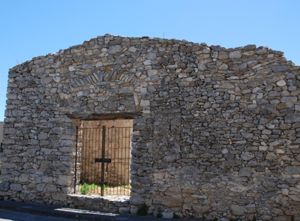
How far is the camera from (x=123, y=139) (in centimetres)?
1278

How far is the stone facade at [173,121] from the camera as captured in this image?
741cm

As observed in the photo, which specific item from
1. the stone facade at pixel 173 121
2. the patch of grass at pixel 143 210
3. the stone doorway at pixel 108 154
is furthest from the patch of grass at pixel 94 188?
the patch of grass at pixel 143 210

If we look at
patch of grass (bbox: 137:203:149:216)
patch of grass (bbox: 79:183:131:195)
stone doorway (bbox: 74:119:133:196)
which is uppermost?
stone doorway (bbox: 74:119:133:196)

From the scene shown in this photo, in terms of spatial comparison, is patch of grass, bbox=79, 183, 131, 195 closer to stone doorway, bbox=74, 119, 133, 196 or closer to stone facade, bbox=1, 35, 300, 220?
stone doorway, bbox=74, 119, 133, 196

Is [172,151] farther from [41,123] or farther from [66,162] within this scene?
[41,123]

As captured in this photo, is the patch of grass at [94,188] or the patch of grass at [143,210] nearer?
the patch of grass at [143,210]

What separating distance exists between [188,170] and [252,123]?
160 cm

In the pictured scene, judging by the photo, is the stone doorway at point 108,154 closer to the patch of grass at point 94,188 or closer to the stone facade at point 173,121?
the patch of grass at point 94,188

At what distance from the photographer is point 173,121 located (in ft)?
27.2

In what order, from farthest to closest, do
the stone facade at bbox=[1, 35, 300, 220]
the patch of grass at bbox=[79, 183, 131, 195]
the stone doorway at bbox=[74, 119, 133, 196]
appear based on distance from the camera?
the stone doorway at bbox=[74, 119, 133, 196], the patch of grass at bbox=[79, 183, 131, 195], the stone facade at bbox=[1, 35, 300, 220]

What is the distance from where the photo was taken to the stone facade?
24.3ft

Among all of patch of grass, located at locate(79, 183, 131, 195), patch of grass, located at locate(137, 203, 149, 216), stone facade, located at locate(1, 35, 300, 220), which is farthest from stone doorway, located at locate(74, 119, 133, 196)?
patch of grass, located at locate(137, 203, 149, 216)

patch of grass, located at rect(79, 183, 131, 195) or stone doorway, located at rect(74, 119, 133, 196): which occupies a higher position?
stone doorway, located at rect(74, 119, 133, 196)

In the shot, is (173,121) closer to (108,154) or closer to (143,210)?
(143,210)
